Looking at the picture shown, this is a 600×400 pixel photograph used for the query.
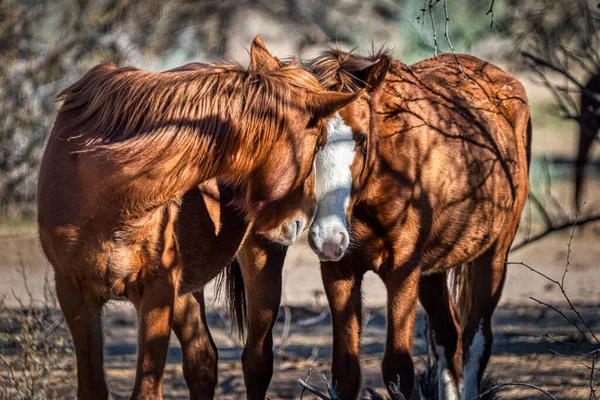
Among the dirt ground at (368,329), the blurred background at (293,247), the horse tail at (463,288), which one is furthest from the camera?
the blurred background at (293,247)

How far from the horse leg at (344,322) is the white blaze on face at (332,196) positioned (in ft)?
2.23

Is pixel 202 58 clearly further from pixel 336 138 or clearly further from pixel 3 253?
pixel 336 138

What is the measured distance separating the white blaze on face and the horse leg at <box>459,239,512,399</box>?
1771 millimetres

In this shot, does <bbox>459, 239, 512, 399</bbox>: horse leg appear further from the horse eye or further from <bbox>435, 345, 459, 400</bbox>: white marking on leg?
the horse eye

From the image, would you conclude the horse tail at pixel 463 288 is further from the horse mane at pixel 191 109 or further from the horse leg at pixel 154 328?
the horse mane at pixel 191 109

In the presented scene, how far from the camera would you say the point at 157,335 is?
3.79 m

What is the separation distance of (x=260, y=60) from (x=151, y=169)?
0.74 m

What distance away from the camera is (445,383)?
17.3 ft

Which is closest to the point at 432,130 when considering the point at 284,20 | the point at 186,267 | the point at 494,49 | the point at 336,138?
the point at 336,138

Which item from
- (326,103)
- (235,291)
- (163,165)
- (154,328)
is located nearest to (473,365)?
(235,291)

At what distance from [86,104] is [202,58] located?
739 cm

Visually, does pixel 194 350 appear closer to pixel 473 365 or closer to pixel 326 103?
pixel 473 365

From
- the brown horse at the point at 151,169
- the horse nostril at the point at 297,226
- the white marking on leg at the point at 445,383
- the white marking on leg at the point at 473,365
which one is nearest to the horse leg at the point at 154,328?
the brown horse at the point at 151,169

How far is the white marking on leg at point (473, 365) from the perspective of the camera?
17.4 ft
